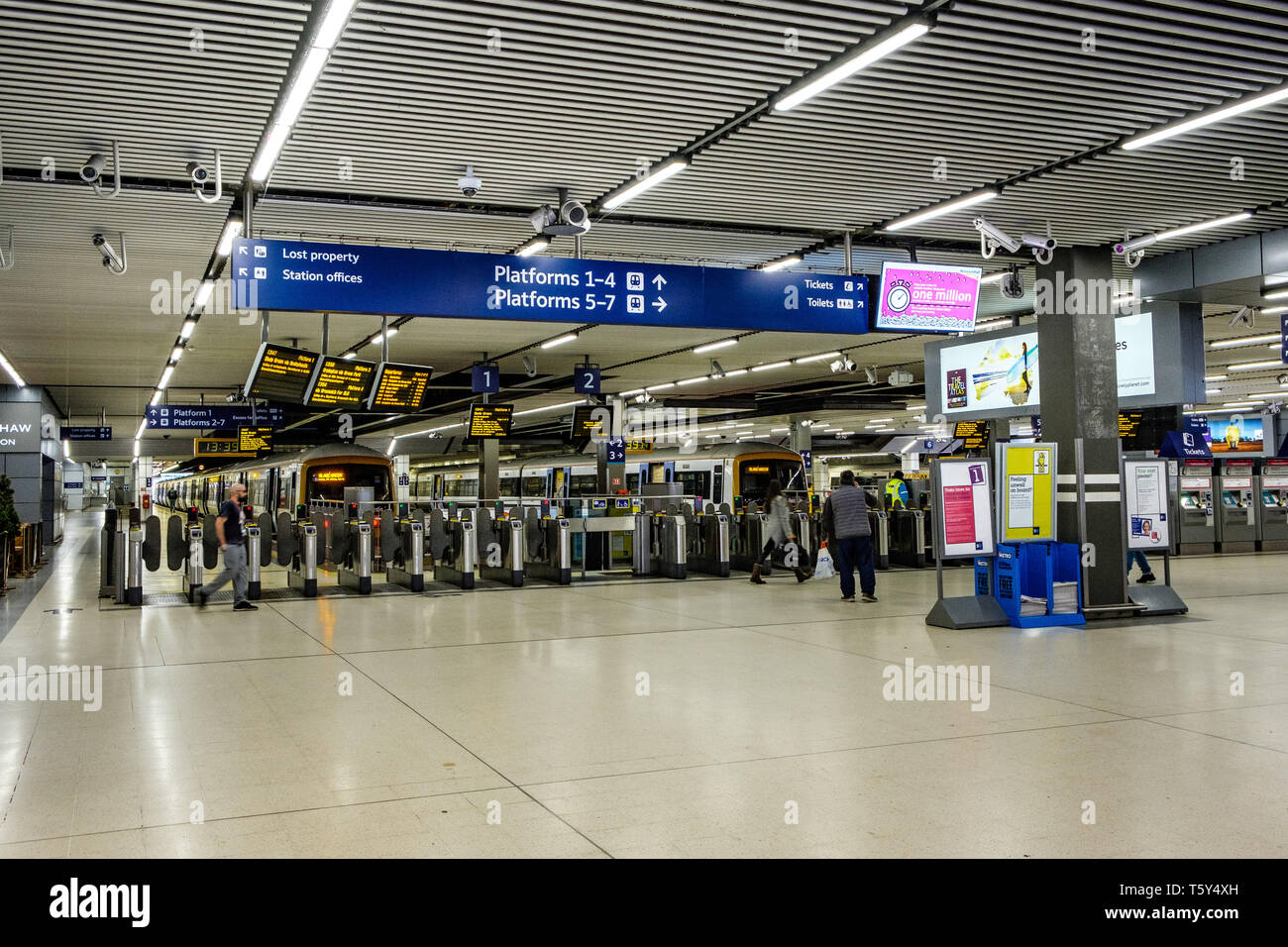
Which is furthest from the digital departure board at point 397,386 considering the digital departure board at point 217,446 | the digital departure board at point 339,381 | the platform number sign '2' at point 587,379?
the digital departure board at point 217,446

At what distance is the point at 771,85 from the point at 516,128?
6.71 feet

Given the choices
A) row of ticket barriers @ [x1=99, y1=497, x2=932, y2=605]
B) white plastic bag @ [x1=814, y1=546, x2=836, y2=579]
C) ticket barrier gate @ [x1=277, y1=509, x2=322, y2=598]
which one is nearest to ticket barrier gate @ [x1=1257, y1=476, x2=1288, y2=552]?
row of ticket barriers @ [x1=99, y1=497, x2=932, y2=605]

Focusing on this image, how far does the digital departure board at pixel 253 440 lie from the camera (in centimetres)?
2691

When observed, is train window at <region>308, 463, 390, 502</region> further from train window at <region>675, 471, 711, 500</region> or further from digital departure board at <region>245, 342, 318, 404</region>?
digital departure board at <region>245, 342, 318, 404</region>

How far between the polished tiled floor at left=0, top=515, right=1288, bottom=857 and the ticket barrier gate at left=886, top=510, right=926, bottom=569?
25.0 ft

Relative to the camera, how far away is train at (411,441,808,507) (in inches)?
910

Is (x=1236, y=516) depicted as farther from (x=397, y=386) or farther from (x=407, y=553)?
(x=397, y=386)

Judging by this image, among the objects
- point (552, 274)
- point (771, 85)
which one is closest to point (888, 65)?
point (771, 85)

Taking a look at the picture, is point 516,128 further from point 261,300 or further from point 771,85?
point 261,300

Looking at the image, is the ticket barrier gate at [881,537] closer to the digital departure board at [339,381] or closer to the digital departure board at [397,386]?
the digital departure board at [397,386]

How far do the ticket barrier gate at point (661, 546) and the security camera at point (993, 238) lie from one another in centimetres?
627

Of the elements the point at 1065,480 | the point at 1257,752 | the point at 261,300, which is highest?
the point at 261,300

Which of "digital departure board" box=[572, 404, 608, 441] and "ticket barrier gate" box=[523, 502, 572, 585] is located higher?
"digital departure board" box=[572, 404, 608, 441]

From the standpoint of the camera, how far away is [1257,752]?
5105mm
